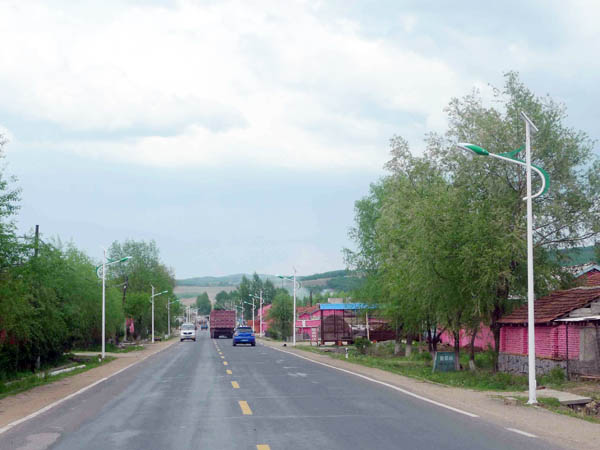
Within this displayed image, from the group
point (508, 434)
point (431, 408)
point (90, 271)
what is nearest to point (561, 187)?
point (431, 408)

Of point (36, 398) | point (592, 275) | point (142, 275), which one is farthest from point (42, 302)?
point (142, 275)

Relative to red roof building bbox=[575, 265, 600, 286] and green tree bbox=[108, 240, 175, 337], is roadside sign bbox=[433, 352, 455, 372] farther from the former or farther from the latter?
green tree bbox=[108, 240, 175, 337]

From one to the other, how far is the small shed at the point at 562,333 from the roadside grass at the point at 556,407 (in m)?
5.05

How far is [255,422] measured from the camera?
13.0 meters

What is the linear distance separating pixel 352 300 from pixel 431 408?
30943mm

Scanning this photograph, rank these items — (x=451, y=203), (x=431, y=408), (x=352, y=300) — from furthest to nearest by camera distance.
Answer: (x=352, y=300), (x=451, y=203), (x=431, y=408)

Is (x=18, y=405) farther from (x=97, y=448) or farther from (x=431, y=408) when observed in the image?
(x=431, y=408)

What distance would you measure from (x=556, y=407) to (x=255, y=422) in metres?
7.39

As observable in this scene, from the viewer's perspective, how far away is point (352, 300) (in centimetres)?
4625

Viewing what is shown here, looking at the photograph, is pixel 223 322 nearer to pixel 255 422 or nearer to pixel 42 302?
pixel 42 302

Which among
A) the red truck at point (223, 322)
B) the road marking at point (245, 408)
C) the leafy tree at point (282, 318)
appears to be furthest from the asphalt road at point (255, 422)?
the leafy tree at point (282, 318)

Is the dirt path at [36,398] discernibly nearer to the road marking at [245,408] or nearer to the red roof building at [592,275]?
the road marking at [245,408]

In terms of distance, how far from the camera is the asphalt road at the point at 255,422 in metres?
10.8

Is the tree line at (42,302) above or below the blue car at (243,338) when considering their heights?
above
